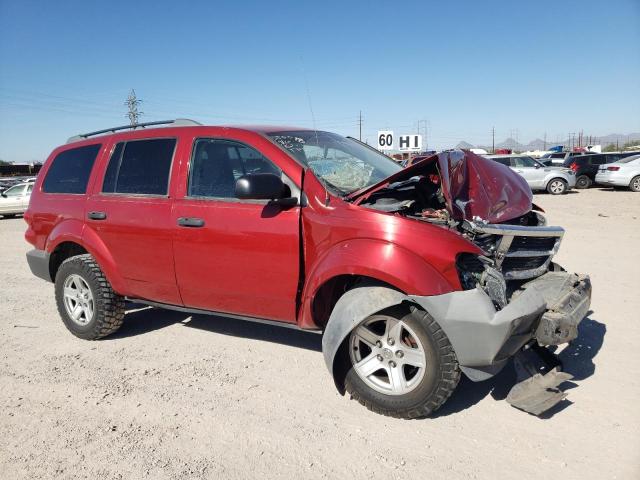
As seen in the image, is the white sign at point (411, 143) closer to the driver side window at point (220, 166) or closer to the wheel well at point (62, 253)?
the wheel well at point (62, 253)

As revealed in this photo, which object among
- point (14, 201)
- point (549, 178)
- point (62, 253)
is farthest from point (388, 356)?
point (14, 201)

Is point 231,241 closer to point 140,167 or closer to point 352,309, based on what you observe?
point 352,309

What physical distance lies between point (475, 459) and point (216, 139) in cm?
288

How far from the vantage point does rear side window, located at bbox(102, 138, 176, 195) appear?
161 inches

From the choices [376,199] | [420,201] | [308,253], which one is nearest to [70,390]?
[308,253]

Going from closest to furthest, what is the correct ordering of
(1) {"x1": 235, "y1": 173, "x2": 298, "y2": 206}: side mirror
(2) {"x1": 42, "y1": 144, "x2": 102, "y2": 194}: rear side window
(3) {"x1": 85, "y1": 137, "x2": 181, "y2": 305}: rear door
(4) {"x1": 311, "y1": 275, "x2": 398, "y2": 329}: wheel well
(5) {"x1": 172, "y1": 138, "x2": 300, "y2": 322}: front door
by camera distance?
(1) {"x1": 235, "y1": 173, "x2": 298, "y2": 206}: side mirror, (4) {"x1": 311, "y1": 275, "x2": 398, "y2": 329}: wheel well, (5) {"x1": 172, "y1": 138, "x2": 300, "y2": 322}: front door, (3) {"x1": 85, "y1": 137, "x2": 181, "y2": 305}: rear door, (2) {"x1": 42, "y1": 144, "x2": 102, "y2": 194}: rear side window

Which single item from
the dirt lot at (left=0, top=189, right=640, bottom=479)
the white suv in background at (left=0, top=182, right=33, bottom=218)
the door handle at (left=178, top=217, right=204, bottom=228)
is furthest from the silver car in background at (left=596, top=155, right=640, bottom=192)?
the white suv in background at (left=0, top=182, right=33, bottom=218)

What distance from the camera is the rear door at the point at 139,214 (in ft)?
13.2

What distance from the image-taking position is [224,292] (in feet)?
12.5

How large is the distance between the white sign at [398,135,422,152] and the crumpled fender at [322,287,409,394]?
50.2 ft

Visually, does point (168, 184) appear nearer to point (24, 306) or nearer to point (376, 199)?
point (376, 199)

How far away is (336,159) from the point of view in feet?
13.0

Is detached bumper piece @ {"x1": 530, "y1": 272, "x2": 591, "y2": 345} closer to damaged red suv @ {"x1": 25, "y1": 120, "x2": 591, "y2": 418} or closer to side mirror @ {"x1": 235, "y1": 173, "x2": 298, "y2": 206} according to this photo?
damaged red suv @ {"x1": 25, "y1": 120, "x2": 591, "y2": 418}

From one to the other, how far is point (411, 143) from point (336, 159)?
48.0 ft
